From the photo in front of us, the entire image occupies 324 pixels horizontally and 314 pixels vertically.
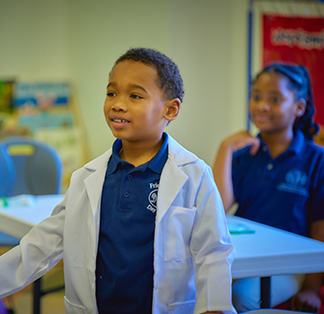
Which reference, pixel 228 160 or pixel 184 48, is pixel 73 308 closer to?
pixel 228 160

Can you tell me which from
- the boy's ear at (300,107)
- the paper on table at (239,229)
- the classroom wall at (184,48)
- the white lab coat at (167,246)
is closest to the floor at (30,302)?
the classroom wall at (184,48)

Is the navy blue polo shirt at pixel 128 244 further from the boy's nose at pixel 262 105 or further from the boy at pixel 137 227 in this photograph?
the boy's nose at pixel 262 105

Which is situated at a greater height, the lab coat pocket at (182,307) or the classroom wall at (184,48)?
the classroom wall at (184,48)

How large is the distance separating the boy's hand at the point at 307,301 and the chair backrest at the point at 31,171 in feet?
Answer: 4.80

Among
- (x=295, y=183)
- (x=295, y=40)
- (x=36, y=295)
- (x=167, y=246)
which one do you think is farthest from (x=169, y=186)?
(x=295, y=40)

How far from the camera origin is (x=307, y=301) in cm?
132

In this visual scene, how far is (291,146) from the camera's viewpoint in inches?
64.1

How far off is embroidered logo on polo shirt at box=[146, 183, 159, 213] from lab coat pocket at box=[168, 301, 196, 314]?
0.20 meters

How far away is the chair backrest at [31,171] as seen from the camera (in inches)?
94.0

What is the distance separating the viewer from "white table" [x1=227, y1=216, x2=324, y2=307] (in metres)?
1.05

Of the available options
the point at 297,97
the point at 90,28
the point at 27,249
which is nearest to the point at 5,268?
the point at 27,249

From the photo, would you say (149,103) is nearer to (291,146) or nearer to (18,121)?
(291,146)

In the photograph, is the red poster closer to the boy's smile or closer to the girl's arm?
the girl's arm

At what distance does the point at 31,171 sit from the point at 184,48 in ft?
5.03
